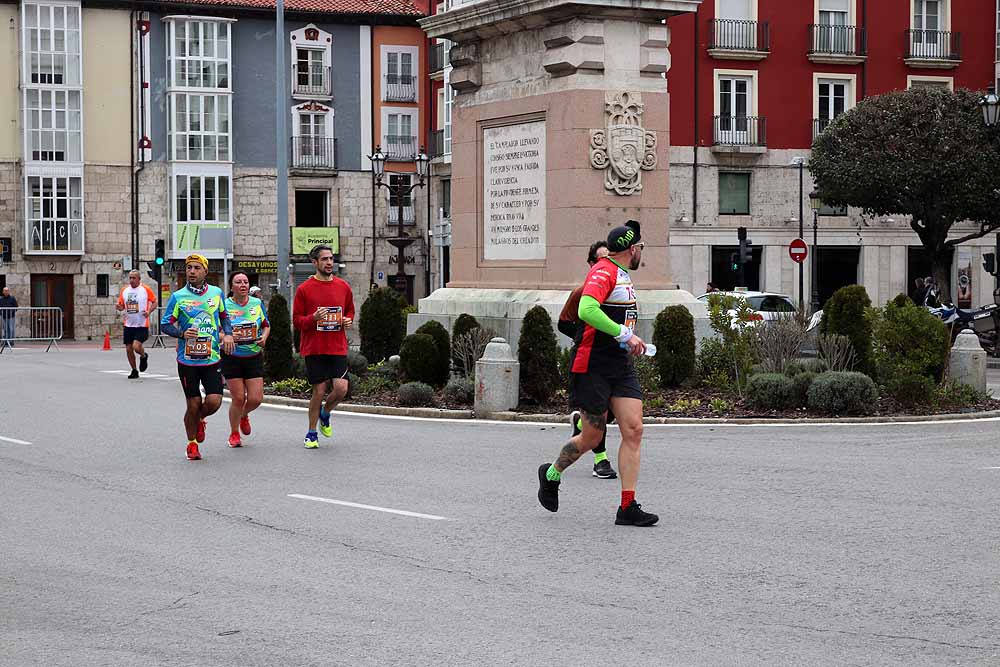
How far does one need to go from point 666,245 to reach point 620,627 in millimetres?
13752

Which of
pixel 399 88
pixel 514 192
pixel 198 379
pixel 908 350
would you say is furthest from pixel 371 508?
pixel 399 88

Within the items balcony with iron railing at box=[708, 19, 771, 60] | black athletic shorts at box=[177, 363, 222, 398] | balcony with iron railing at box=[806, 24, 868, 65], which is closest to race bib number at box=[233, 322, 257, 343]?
black athletic shorts at box=[177, 363, 222, 398]

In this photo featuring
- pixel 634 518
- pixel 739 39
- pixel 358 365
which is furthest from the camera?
pixel 739 39

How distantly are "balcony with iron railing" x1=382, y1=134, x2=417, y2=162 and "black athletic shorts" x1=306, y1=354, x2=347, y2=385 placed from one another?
4900 centimetres

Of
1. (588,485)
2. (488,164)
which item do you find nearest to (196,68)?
(488,164)

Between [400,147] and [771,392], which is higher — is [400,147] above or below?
above

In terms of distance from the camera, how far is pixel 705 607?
7.49 meters

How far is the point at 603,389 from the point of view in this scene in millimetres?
10195

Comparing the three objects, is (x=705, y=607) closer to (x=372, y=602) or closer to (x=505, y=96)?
(x=372, y=602)

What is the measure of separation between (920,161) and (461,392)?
28.3 meters

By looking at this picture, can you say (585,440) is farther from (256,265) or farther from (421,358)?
(256,265)

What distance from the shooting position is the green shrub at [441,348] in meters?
19.8

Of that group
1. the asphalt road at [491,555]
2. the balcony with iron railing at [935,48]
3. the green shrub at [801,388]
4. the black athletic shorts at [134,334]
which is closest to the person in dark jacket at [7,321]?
the black athletic shorts at [134,334]

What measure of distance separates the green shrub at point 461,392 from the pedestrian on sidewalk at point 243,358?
3909 millimetres
